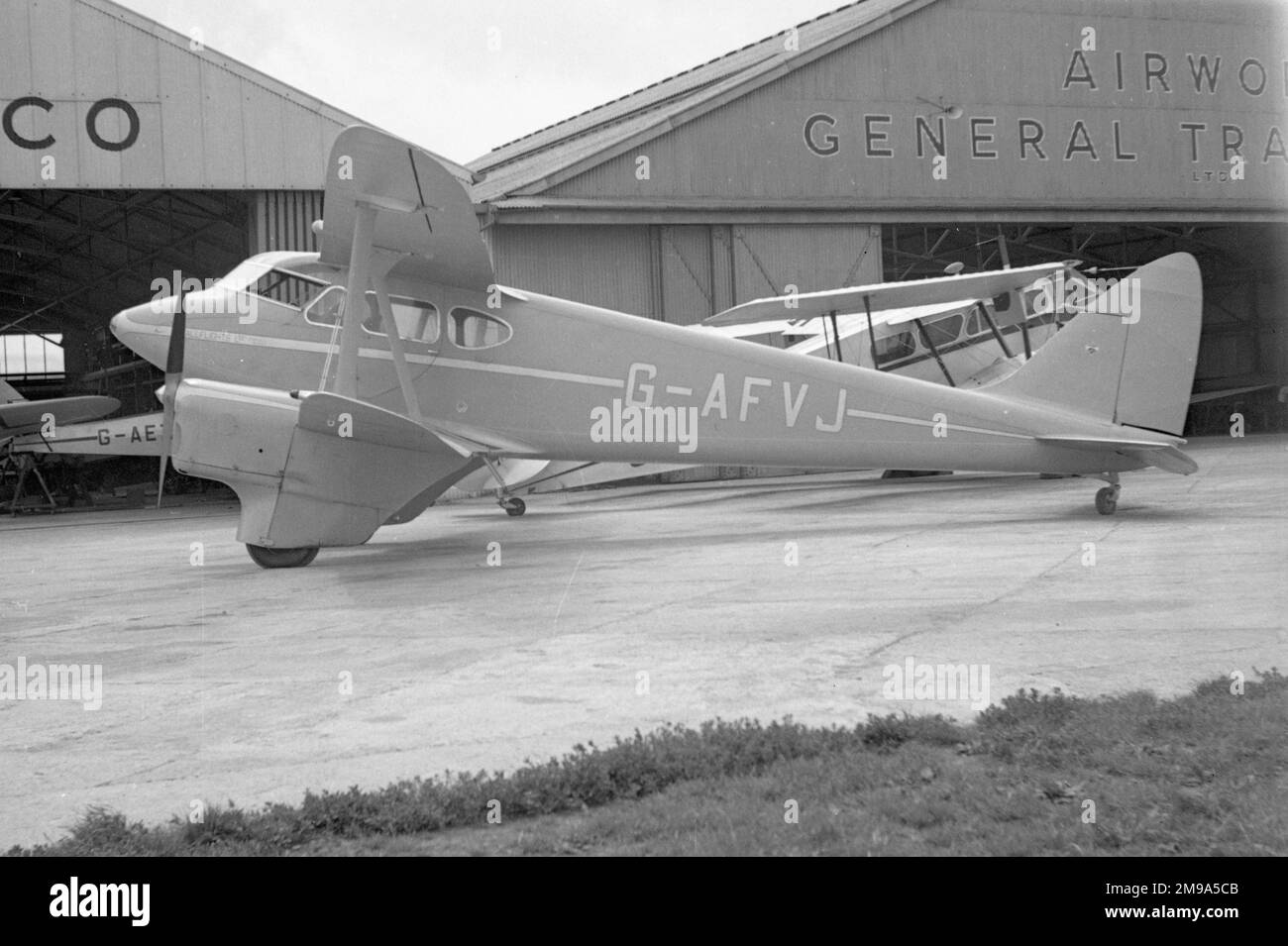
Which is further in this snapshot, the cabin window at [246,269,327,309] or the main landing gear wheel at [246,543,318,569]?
the cabin window at [246,269,327,309]

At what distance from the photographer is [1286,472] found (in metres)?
17.8

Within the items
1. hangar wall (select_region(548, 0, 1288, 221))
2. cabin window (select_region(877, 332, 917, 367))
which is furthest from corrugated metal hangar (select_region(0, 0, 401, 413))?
cabin window (select_region(877, 332, 917, 367))

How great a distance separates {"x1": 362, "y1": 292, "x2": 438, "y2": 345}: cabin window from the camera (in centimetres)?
1182

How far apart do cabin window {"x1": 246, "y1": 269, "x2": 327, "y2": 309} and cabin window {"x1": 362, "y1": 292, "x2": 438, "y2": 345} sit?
566mm

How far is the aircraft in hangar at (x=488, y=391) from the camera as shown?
10.3m

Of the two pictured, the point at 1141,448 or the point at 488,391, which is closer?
the point at 488,391

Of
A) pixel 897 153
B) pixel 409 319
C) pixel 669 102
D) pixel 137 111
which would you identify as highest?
pixel 669 102

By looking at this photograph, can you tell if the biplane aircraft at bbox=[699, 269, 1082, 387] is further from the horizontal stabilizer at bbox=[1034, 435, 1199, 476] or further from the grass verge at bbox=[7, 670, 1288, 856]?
the grass verge at bbox=[7, 670, 1288, 856]

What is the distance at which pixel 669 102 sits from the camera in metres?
30.4

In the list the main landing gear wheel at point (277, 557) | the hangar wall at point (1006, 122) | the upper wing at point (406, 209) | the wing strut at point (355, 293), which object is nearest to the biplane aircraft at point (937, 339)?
the hangar wall at point (1006, 122)

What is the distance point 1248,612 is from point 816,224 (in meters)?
22.0

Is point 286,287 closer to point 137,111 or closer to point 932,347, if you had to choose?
point 932,347

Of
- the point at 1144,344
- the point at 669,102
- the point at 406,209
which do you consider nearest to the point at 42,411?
the point at 669,102

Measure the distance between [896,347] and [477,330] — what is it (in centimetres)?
1165
